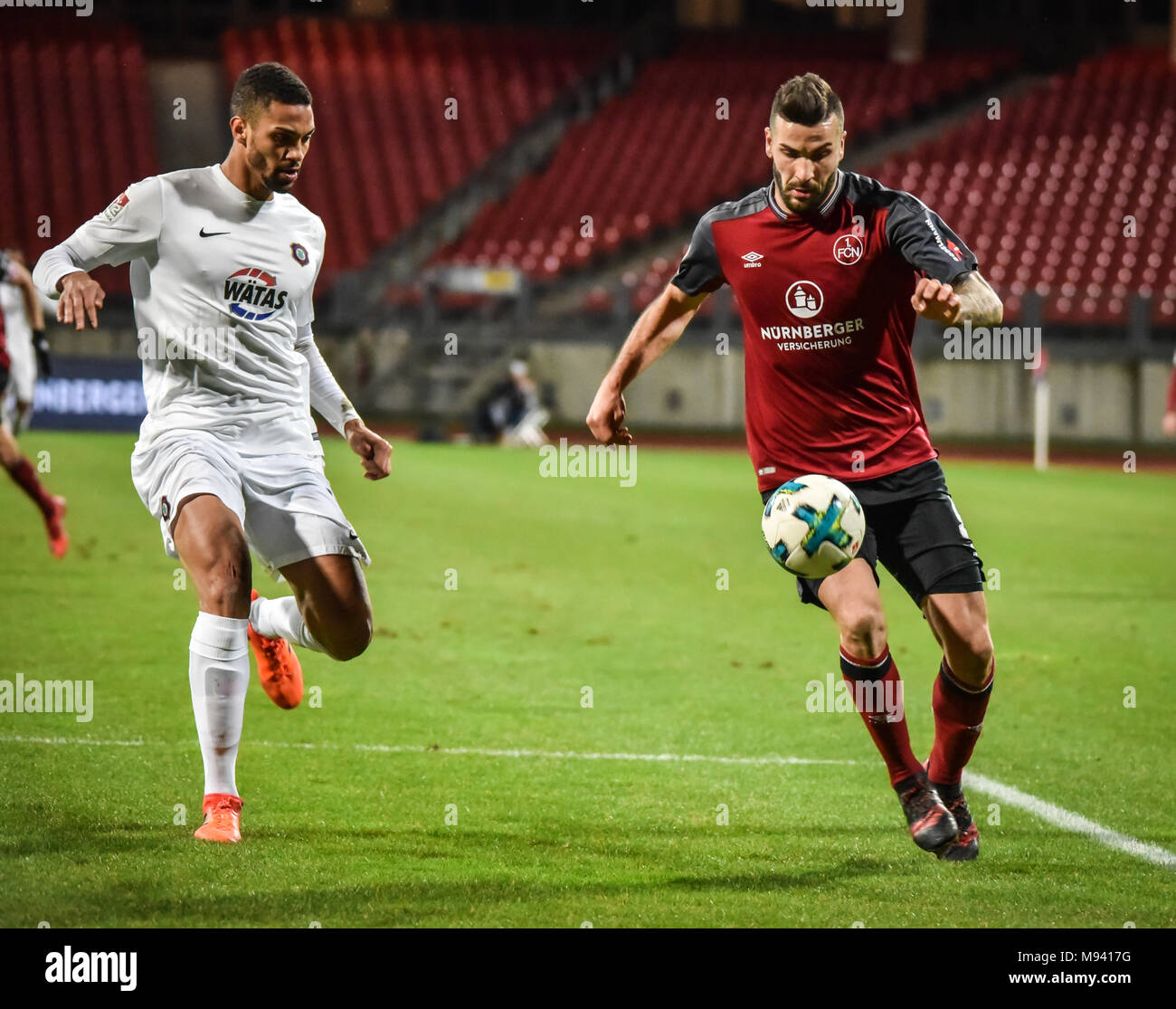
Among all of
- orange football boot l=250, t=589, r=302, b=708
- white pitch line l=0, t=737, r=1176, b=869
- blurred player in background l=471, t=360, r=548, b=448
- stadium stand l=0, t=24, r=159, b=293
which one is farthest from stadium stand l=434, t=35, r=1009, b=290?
orange football boot l=250, t=589, r=302, b=708

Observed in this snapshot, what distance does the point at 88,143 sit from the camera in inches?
1193

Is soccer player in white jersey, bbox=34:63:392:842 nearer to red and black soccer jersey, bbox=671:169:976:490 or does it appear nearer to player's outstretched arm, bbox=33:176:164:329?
player's outstretched arm, bbox=33:176:164:329

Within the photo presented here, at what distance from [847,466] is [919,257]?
2.36 ft

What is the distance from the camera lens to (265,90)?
→ 17.4 feet

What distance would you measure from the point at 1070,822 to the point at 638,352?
216 centimetres

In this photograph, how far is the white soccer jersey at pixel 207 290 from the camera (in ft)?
18.0

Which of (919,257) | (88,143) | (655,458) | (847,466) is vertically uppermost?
(88,143)

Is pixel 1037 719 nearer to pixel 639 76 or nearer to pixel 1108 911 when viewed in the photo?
pixel 1108 911

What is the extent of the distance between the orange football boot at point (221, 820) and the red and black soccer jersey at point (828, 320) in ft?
6.39

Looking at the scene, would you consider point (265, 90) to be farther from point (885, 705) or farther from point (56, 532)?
point (56, 532)

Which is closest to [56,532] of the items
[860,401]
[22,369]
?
[22,369]

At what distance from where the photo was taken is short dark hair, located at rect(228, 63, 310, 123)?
17.3ft
